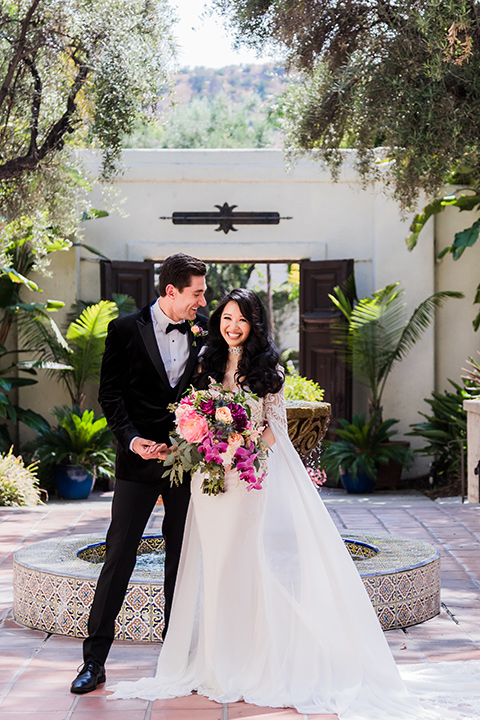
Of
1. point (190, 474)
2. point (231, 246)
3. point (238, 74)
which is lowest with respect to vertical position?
point (190, 474)

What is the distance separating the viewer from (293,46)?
9.20 metres

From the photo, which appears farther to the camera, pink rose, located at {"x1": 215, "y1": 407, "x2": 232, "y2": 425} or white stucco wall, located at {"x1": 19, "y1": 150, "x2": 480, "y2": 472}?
white stucco wall, located at {"x1": 19, "y1": 150, "x2": 480, "y2": 472}

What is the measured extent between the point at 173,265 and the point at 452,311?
961cm

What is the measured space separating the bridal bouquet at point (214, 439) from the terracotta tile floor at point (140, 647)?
91 centimetres

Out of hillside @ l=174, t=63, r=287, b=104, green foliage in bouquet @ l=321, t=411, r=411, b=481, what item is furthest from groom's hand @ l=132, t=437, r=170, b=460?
hillside @ l=174, t=63, r=287, b=104

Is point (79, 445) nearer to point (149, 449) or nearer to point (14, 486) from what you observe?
point (14, 486)

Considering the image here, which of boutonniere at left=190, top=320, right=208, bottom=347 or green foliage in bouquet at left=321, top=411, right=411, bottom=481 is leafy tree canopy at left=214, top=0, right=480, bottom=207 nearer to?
green foliage in bouquet at left=321, top=411, right=411, bottom=481

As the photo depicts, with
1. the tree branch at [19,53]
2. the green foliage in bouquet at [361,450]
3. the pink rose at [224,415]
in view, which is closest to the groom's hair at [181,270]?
the pink rose at [224,415]

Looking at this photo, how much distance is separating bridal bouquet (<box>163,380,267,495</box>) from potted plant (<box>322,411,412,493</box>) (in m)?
8.16

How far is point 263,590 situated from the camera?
377 cm

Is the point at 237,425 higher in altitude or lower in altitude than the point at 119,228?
lower

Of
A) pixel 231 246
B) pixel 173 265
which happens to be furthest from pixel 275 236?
pixel 173 265

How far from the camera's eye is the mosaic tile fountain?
15.0ft

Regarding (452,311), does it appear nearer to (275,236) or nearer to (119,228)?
(275,236)
